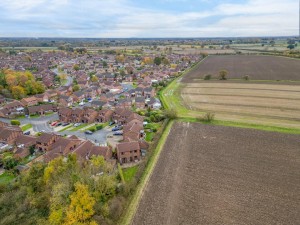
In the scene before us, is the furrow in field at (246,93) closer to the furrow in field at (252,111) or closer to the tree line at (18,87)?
the furrow in field at (252,111)

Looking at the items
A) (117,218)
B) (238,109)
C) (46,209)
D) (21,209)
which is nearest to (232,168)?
(117,218)

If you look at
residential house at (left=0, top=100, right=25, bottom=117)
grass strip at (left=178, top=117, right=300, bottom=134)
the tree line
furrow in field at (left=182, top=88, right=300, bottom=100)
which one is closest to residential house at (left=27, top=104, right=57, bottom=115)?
residential house at (left=0, top=100, right=25, bottom=117)

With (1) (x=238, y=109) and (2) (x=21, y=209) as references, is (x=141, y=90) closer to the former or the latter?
(1) (x=238, y=109)

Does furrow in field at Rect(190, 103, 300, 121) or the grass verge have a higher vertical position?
furrow in field at Rect(190, 103, 300, 121)

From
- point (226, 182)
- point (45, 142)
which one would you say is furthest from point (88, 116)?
point (226, 182)

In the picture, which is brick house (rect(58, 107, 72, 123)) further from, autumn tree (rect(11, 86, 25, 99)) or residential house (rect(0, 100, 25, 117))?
autumn tree (rect(11, 86, 25, 99))
